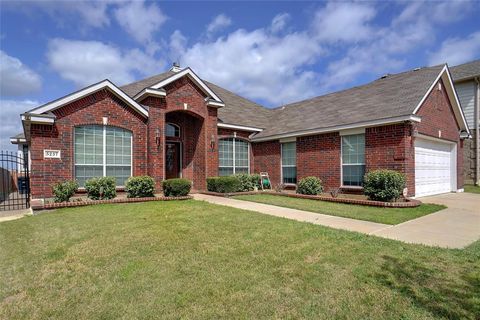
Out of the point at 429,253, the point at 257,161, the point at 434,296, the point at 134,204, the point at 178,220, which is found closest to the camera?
the point at 434,296

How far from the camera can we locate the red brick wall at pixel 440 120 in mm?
12398

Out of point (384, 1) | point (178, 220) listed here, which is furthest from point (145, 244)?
point (384, 1)

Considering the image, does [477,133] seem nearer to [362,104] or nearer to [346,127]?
[362,104]

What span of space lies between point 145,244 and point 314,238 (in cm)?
326

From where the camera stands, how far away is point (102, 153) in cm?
1159

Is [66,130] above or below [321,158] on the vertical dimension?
above

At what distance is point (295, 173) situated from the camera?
14.8m

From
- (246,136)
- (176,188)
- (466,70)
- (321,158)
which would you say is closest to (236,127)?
(246,136)

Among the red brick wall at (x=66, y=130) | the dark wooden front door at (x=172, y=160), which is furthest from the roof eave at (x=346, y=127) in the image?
the red brick wall at (x=66, y=130)

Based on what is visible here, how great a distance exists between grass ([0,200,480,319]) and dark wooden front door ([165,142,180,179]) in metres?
8.39

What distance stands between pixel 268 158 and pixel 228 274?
40.5ft

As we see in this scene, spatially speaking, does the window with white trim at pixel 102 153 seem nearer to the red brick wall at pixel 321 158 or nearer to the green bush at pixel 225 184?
the green bush at pixel 225 184

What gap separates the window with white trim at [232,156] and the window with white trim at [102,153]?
4.94 m

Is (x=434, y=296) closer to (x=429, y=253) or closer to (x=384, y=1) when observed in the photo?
(x=429, y=253)
